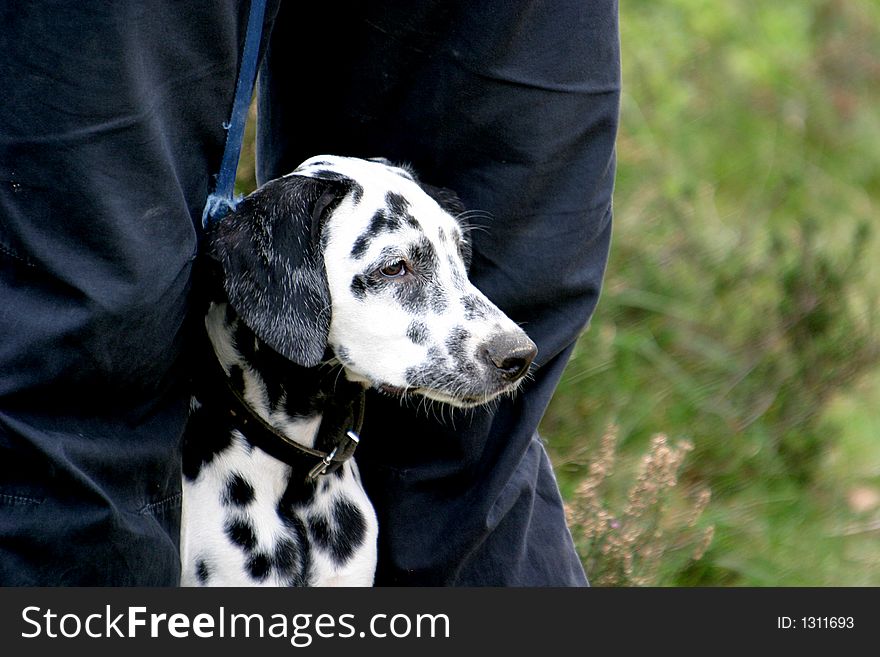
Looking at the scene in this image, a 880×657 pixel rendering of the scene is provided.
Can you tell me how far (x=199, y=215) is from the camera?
7.58ft

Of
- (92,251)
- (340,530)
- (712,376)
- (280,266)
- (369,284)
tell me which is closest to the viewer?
(92,251)

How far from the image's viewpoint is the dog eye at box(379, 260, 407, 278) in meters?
2.51

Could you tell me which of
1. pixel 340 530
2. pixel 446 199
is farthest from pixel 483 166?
pixel 340 530

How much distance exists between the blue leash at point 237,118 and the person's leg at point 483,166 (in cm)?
30

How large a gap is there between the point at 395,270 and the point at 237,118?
0.48 m

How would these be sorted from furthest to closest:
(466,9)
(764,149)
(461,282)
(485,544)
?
1. (764,149)
2. (485,544)
3. (461,282)
4. (466,9)

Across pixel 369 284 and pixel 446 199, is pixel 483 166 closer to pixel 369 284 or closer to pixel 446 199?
pixel 446 199

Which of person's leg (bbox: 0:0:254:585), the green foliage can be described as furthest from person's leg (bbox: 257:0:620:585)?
the green foliage

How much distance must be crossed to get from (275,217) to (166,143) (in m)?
0.36

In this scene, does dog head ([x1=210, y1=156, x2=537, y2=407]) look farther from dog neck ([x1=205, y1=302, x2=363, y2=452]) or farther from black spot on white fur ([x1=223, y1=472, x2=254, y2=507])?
black spot on white fur ([x1=223, y1=472, x2=254, y2=507])

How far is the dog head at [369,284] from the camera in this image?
93.6 inches
